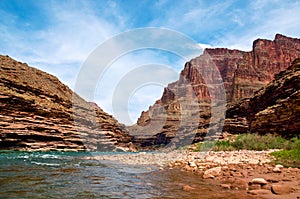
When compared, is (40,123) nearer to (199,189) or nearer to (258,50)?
(199,189)

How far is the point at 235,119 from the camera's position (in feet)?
176

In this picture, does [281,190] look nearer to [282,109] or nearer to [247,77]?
[282,109]

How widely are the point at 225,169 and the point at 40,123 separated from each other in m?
43.9

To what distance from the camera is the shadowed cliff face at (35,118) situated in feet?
138

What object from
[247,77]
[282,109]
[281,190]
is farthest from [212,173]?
[247,77]

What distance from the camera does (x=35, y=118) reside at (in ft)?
153

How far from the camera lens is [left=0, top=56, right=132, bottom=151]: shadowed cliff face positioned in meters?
42.0

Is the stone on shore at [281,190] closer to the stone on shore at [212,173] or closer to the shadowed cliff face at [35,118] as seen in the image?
the stone on shore at [212,173]

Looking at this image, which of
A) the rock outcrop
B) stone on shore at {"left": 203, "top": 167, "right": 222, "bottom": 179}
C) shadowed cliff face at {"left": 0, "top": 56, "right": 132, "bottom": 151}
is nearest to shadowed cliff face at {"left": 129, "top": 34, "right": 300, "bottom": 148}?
shadowed cliff face at {"left": 0, "top": 56, "right": 132, "bottom": 151}

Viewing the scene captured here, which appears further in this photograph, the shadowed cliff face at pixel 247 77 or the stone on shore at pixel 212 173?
the shadowed cliff face at pixel 247 77

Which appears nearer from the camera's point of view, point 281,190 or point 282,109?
point 281,190

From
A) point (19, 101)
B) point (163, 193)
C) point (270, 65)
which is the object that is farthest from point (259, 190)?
point (270, 65)

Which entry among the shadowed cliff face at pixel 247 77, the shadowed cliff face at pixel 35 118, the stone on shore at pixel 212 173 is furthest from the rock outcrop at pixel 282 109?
the shadowed cliff face at pixel 247 77

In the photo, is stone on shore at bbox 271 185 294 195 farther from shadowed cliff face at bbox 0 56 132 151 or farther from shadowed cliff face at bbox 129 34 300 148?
shadowed cliff face at bbox 129 34 300 148
